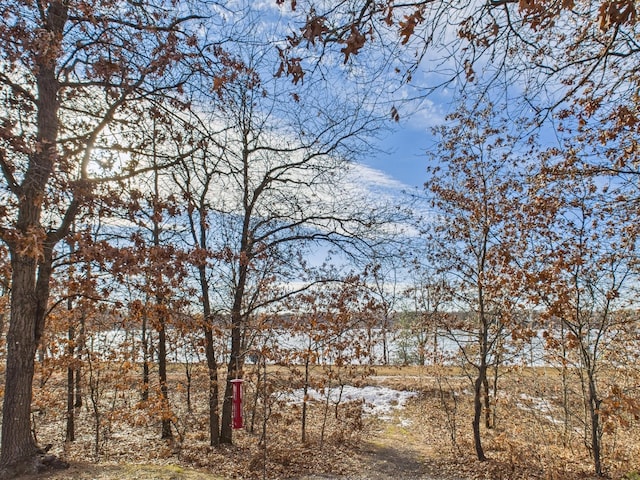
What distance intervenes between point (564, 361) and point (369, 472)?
4.73 m

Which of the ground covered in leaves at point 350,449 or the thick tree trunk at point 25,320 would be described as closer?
the thick tree trunk at point 25,320

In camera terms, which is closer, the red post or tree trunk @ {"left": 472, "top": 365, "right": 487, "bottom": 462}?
the red post

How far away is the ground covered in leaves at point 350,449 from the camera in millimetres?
7527

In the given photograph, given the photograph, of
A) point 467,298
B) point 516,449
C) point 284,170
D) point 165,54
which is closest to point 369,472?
point 516,449

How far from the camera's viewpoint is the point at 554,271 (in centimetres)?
718

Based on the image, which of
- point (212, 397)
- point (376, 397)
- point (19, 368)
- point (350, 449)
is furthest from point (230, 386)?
point (376, 397)

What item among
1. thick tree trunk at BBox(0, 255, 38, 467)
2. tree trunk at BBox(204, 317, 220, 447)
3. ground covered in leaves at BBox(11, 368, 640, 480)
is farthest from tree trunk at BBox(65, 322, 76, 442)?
thick tree trunk at BBox(0, 255, 38, 467)

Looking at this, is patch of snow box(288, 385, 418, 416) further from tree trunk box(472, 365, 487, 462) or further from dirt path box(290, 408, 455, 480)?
tree trunk box(472, 365, 487, 462)

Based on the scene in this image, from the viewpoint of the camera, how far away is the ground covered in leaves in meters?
7.53

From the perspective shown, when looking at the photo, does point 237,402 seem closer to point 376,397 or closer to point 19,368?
point 19,368

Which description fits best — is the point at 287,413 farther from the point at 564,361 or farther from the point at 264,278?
the point at 564,361

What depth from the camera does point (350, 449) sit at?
10.3m

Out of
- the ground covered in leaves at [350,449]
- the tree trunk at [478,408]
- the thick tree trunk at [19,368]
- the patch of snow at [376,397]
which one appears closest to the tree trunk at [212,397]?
the ground covered in leaves at [350,449]

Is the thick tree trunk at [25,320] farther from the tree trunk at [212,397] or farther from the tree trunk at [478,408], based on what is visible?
the tree trunk at [478,408]
